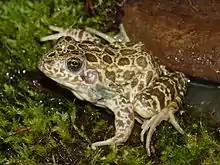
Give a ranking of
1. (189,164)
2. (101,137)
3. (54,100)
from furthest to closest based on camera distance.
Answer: (54,100) → (101,137) → (189,164)

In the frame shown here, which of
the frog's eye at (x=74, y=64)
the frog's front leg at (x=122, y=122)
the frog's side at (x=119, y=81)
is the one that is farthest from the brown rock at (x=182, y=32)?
the frog's eye at (x=74, y=64)

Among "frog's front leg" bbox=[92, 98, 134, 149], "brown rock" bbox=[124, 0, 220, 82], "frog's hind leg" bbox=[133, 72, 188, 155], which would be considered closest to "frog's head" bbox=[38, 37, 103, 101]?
"frog's front leg" bbox=[92, 98, 134, 149]

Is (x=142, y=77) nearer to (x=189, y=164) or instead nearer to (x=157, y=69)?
(x=157, y=69)

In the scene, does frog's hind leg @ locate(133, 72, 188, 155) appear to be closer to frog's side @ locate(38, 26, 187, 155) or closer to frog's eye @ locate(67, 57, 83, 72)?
frog's side @ locate(38, 26, 187, 155)

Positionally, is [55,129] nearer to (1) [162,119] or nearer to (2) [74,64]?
(2) [74,64]

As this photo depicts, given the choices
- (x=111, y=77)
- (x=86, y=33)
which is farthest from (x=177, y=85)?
(x=86, y=33)

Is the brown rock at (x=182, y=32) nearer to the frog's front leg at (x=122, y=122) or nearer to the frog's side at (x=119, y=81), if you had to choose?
the frog's side at (x=119, y=81)

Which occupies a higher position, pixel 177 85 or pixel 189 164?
pixel 177 85
